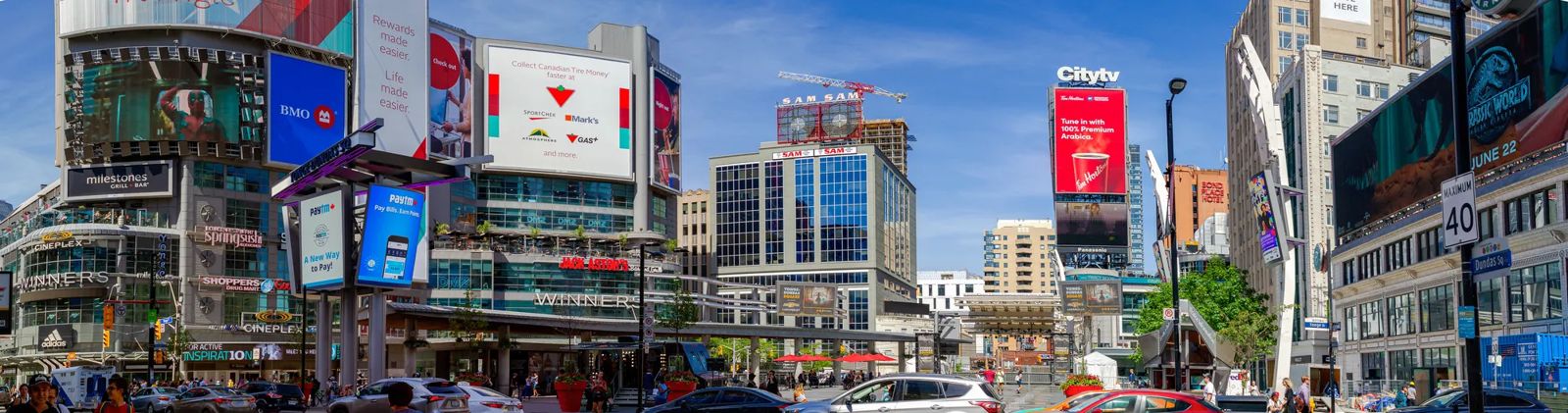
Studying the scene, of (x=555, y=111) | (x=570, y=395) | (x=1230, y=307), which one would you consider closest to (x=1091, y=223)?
(x=555, y=111)

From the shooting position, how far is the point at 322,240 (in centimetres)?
4900

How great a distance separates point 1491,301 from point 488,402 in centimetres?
3860

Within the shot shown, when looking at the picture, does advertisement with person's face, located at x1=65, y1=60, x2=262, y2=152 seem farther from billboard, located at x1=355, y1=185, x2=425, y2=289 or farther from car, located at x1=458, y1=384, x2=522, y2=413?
car, located at x1=458, y1=384, x2=522, y2=413

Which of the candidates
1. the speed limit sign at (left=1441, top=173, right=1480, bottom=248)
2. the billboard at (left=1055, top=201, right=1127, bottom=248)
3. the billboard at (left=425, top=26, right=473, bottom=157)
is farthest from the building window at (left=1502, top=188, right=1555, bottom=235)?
the billboard at (left=1055, top=201, right=1127, bottom=248)

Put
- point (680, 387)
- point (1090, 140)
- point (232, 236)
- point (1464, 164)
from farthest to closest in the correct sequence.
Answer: point (1090, 140), point (232, 236), point (680, 387), point (1464, 164)

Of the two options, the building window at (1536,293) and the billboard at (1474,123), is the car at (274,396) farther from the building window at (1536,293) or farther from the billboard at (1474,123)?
the billboard at (1474,123)

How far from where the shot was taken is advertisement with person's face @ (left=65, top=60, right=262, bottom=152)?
94312 millimetres

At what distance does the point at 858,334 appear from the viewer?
128625 mm

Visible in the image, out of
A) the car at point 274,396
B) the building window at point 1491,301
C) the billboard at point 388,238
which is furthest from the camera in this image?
the building window at point 1491,301

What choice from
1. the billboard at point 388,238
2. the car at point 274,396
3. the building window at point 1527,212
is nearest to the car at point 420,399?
the car at point 274,396

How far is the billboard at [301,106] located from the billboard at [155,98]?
2.46 metres

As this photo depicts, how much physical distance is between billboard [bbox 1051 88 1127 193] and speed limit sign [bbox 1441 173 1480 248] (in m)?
117

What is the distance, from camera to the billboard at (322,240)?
4834cm

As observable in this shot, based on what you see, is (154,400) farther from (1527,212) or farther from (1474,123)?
(1474,123)
